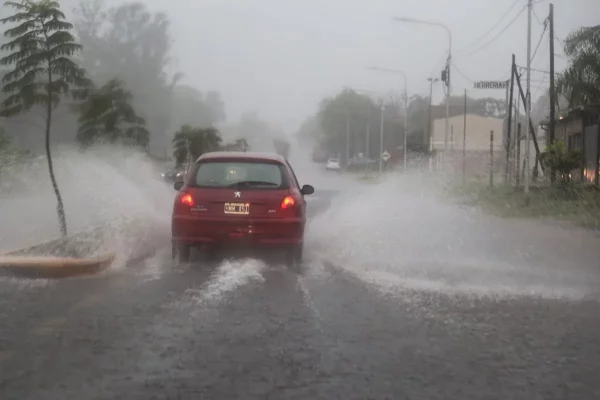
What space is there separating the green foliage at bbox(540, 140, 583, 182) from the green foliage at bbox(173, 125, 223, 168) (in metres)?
16.6

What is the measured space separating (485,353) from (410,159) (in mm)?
53160

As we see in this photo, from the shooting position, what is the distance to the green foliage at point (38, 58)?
15.5 meters

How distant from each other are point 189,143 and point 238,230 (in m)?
30.5

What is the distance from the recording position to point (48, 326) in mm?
7551

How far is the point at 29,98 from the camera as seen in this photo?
15930mm

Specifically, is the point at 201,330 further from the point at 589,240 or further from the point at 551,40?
the point at 551,40

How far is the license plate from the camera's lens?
11.3m

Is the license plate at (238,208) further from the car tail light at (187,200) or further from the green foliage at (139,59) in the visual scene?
the green foliage at (139,59)

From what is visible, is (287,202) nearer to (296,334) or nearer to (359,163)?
(296,334)

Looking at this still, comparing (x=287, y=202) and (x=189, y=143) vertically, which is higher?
(x=189, y=143)

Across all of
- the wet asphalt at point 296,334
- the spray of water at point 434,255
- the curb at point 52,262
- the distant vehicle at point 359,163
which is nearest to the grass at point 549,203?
the spray of water at point 434,255

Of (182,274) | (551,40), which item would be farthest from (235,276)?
(551,40)

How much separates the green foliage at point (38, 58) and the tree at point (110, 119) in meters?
3.76

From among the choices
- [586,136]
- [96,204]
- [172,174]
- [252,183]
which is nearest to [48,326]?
[252,183]
